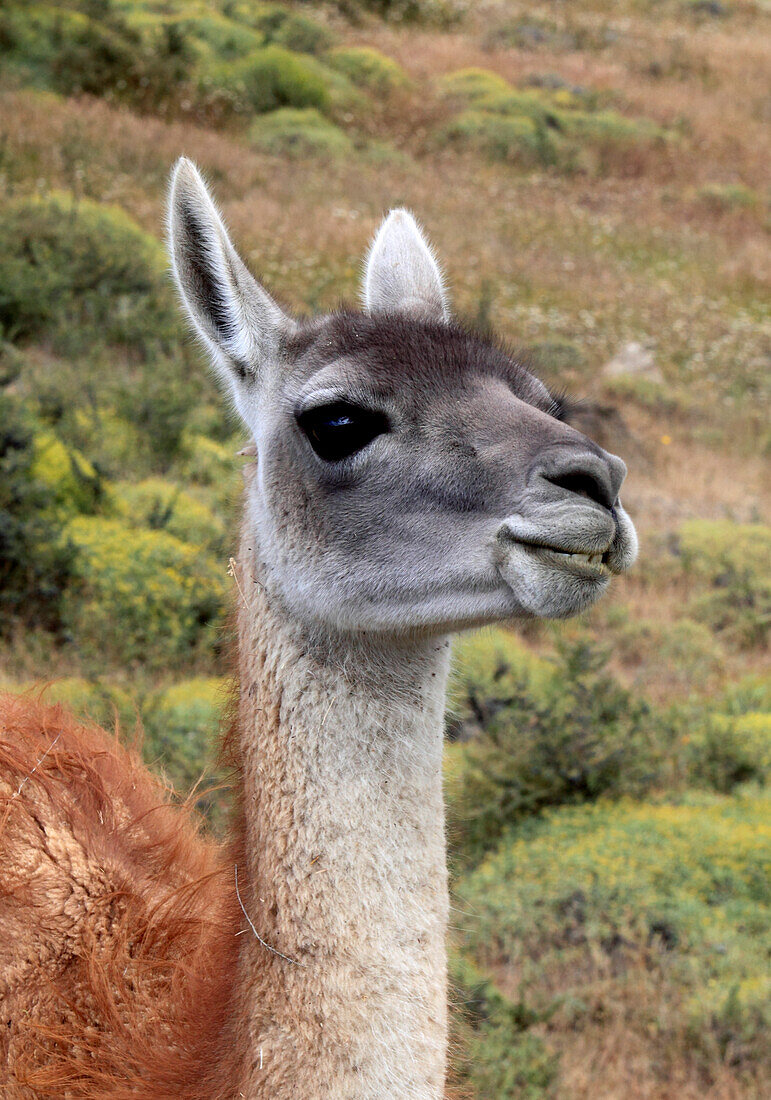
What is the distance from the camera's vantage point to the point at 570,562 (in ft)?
6.70

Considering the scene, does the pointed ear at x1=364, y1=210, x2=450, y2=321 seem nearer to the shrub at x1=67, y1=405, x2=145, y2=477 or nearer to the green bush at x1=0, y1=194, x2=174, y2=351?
the shrub at x1=67, y1=405, x2=145, y2=477

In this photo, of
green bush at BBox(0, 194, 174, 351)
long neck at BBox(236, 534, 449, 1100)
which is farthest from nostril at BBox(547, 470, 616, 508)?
green bush at BBox(0, 194, 174, 351)

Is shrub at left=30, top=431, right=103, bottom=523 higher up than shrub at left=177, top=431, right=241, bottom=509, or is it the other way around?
shrub at left=30, top=431, right=103, bottom=523

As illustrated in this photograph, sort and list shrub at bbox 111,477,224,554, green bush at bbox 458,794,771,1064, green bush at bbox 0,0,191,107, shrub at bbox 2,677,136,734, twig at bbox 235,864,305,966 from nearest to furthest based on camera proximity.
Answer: twig at bbox 235,864,305,966 < green bush at bbox 458,794,771,1064 < shrub at bbox 2,677,136,734 < shrub at bbox 111,477,224,554 < green bush at bbox 0,0,191,107

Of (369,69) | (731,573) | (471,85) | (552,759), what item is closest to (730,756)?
(552,759)

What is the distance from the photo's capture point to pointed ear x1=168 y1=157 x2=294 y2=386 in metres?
2.45

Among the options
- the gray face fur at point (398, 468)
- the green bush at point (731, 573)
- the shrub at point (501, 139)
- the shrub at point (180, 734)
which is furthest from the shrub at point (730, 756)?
the shrub at point (501, 139)

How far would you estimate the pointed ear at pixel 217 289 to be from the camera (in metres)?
2.45

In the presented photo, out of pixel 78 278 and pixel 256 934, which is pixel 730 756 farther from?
pixel 78 278

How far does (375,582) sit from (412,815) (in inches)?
21.6

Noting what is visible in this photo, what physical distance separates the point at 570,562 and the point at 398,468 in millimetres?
497

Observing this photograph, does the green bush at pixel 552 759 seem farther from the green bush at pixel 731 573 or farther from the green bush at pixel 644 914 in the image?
the green bush at pixel 731 573

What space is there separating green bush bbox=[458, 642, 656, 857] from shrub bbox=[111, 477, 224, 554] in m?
2.74

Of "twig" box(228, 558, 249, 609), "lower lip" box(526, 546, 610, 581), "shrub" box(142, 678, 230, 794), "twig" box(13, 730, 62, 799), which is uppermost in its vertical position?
"lower lip" box(526, 546, 610, 581)
